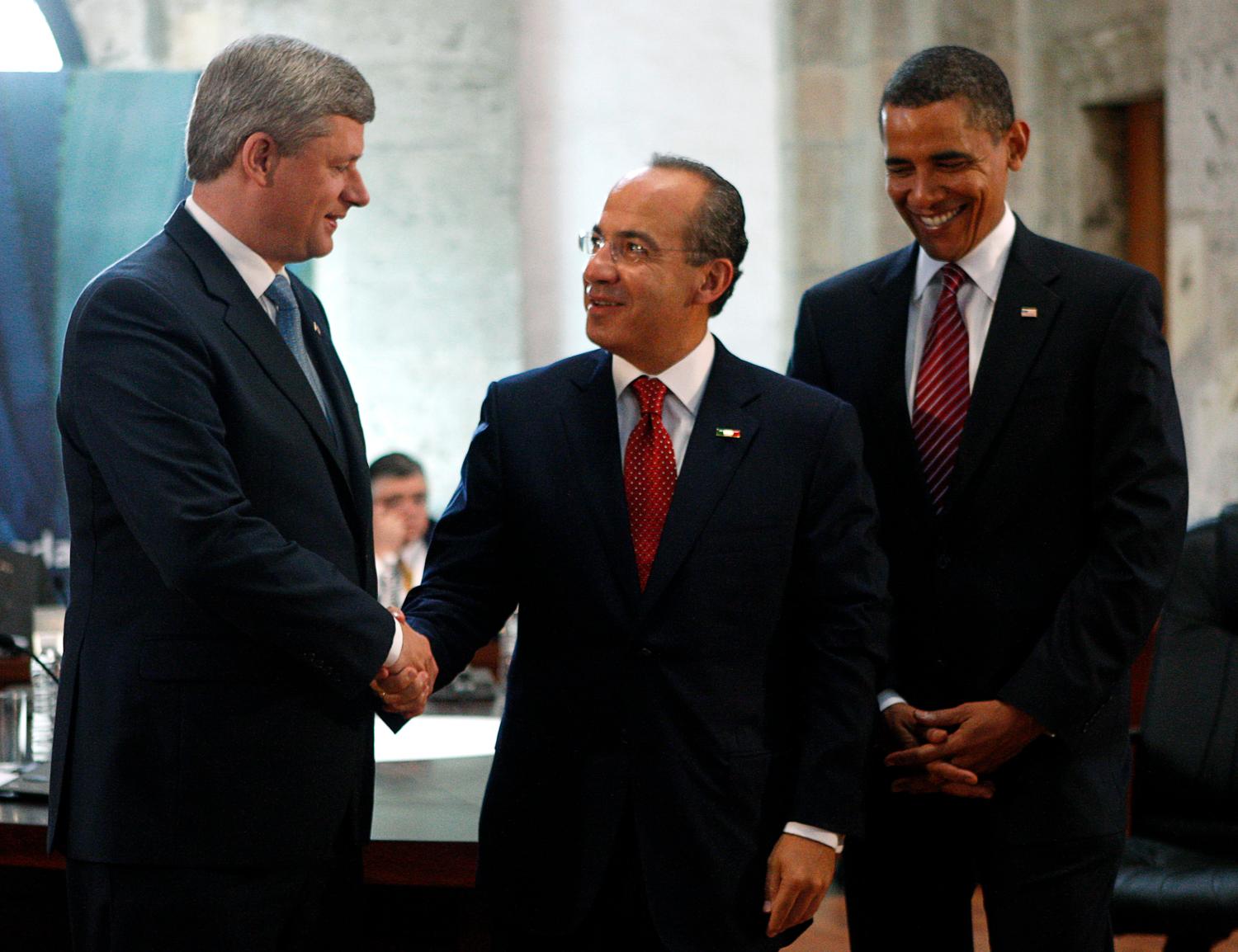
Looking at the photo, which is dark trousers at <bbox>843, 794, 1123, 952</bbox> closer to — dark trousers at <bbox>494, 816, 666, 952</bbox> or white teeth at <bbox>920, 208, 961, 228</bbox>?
dark trousers at <bbox>494, 816, 666, 952</bbox>

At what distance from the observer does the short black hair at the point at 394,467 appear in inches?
191

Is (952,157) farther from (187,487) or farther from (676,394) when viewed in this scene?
(187,487)

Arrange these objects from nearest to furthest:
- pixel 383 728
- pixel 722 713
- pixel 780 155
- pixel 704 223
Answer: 1. pixel 722 713
2. pixel 704 223
3. pixel 383 728
4. pixel 780 155

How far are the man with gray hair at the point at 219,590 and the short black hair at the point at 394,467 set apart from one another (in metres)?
2.78

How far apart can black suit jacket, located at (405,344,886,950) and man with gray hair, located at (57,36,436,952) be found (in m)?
0.19

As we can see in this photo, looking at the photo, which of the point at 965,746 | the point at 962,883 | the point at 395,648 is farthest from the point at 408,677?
the point at 962,883

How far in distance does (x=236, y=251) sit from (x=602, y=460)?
54cm

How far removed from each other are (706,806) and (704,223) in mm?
754

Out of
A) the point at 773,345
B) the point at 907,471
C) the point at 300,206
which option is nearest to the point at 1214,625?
the point at 907,471

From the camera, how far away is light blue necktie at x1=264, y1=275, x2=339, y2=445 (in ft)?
7.01

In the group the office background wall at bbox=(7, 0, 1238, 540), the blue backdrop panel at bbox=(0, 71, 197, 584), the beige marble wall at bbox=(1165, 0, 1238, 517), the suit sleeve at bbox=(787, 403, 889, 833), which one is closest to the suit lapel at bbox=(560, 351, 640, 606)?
the suit sleeve at bbox=(787, 403, 889, 833)

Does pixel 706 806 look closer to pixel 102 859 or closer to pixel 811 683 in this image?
pixel 811 683

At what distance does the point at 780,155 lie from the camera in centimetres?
591

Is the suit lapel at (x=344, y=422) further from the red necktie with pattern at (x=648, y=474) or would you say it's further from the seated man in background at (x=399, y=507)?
the seated man in background at (x=399, y=507)
